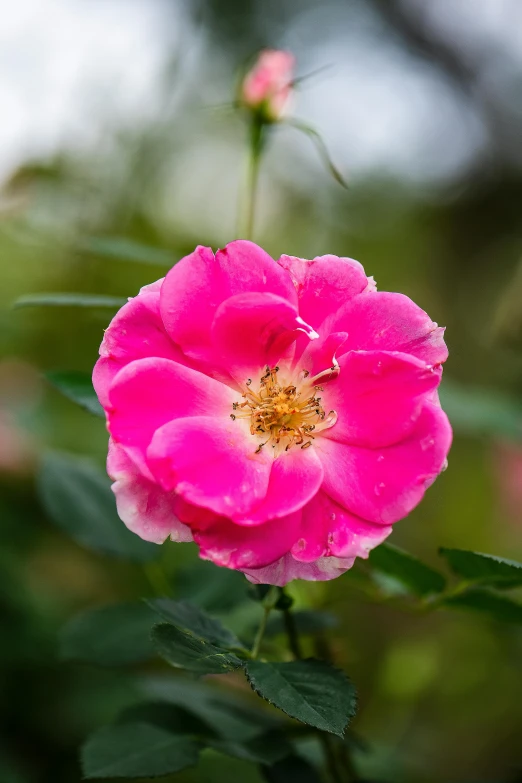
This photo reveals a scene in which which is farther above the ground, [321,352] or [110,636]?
[321,352]

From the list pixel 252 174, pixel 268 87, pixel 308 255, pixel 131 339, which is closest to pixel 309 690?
pixel 131 339

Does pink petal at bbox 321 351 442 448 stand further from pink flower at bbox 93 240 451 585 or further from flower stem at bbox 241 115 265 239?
flower stem at bbox 241 115 265 239

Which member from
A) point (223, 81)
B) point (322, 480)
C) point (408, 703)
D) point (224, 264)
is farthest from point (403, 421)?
point (223, 81)

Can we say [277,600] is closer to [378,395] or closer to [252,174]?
[378,395]

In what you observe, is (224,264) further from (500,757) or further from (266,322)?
(500,757)

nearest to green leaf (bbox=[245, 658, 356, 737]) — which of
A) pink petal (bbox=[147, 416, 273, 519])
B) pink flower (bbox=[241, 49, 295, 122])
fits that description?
pink petal (bbox=[147, 416, 273, 519])

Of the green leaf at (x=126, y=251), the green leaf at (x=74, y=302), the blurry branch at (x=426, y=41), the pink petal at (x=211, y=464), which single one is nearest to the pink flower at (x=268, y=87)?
the green leaf at (x=126, y=251)
